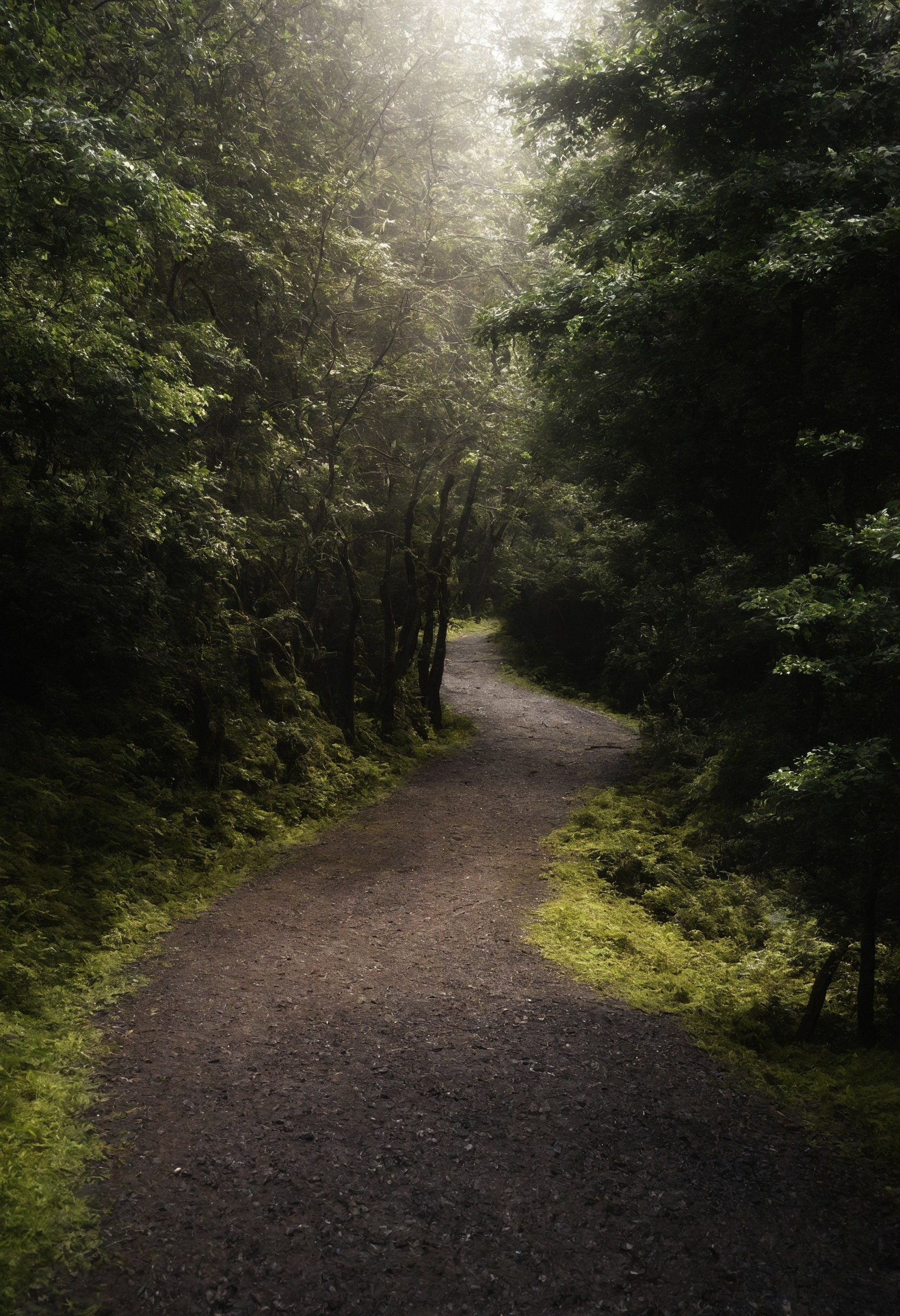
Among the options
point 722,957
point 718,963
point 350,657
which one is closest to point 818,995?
point 718,963

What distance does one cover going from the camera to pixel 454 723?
18625mm

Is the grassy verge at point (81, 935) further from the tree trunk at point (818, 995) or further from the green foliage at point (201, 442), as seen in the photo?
the tree trunk at point (818, 995)

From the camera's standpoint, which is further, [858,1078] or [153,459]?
[153,459]

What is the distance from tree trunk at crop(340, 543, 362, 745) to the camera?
14672 millimetres

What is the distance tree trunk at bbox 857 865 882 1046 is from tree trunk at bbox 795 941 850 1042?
180 millimetres

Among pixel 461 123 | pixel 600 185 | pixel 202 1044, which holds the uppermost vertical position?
pixel 461 123

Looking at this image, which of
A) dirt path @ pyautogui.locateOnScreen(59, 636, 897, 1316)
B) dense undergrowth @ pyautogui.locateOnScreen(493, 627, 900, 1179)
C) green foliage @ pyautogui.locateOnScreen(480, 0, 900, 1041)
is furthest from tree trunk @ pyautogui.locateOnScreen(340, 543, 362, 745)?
dirt path @ pyautogui.locateOnScreen(59, 636, 897, 1316)

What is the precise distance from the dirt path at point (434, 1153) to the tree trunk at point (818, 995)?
100 centimetres

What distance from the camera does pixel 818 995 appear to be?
20.4 feet

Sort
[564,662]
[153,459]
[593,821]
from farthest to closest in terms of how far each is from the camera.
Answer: [564,662]
[593,821]
[153,459]

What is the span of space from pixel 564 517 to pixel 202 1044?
25.6 meters

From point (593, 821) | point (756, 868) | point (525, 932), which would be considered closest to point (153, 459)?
point (525, 932)

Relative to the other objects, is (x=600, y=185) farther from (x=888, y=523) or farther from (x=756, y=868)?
(x=756, y=868)

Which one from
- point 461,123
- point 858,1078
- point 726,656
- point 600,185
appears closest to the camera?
point 858,1078
